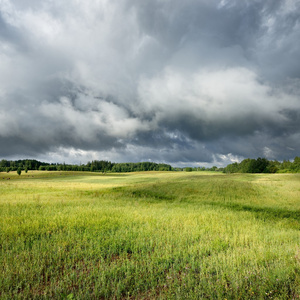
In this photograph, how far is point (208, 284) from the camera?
5504 mm

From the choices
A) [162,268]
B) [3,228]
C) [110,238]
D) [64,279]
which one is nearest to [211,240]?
[162,268]

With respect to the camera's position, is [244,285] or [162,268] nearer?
[244,285]

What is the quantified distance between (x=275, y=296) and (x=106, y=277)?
485cm

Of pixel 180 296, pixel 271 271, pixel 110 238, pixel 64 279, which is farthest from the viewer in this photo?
pixel 110 238

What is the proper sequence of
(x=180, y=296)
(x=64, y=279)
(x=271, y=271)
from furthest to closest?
1. (x=271, y=271)
2. (x=64, y=279)
3. (x=180, y=296)

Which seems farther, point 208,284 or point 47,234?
point 47,234

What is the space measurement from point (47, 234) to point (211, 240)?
8.19 m

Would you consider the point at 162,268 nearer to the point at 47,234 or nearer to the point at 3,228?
the point at 47,234

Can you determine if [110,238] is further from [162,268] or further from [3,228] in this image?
[3,228]

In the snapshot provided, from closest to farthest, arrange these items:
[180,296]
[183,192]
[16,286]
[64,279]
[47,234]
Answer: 1. [180,296]
2. [16,286]
3. [64,279]
4. [47,234]
5. [183,192]

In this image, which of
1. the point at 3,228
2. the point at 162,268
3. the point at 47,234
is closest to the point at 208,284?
the point at 162,268

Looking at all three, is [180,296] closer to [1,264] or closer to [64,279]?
[64,279]

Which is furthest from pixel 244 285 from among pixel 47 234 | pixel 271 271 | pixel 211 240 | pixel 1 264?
pixel 47 234

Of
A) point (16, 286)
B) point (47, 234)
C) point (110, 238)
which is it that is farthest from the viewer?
point (47, 234)
